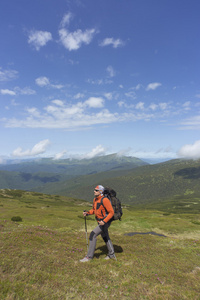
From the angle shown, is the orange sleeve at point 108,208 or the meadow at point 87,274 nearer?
the meadow at point 87,274

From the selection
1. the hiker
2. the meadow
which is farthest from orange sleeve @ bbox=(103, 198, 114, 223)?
the meadow

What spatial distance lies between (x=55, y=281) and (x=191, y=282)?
816 cm

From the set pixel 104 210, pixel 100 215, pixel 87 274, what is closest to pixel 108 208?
pixel 104 210

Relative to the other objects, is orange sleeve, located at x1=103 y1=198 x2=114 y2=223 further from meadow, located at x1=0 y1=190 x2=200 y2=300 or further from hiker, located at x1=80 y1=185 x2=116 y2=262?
meadow, located at x1=0 y1=190 x2=200 y2=300

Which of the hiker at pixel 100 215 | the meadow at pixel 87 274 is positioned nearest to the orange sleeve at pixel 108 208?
the hiker at pixel 100 215

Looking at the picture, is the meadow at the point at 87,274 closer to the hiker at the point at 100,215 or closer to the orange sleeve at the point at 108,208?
the hiker at the point at 100,215

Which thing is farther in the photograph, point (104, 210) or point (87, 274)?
point (104, 210)

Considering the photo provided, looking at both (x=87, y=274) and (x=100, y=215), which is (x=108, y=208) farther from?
(x=87, y=274)

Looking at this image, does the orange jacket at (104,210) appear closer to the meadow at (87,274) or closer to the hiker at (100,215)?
the hiker at (100,215)

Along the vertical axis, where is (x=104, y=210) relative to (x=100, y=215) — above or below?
above

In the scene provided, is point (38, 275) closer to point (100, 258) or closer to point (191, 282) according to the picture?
point (100, 258)

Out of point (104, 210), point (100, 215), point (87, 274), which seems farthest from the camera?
point (100, 215)

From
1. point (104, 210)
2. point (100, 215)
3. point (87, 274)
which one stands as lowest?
point (87, 274)

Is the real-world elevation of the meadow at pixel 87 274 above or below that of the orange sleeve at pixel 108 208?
below
